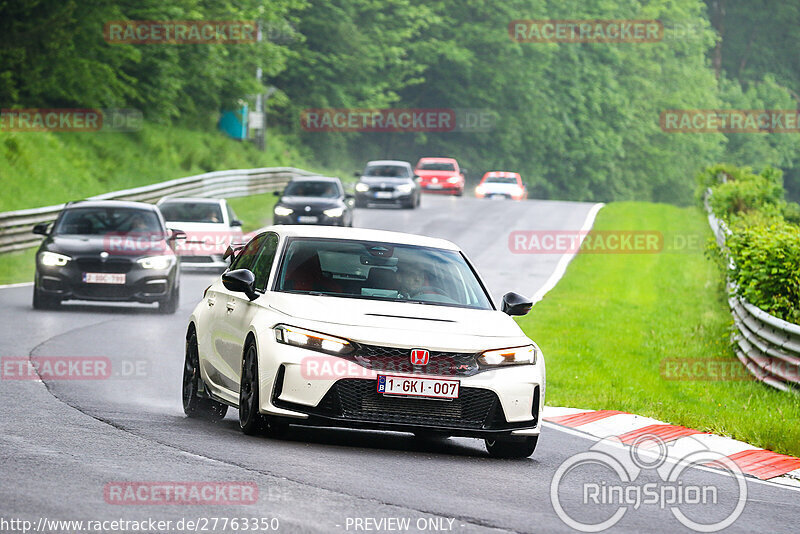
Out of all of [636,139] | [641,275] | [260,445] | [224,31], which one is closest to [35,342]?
[260,445]

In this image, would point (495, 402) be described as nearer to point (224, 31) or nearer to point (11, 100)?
point (11, 100)

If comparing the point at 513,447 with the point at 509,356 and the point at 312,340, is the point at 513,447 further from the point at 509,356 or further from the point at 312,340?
the point at 312,340

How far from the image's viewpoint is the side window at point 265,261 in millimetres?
10766

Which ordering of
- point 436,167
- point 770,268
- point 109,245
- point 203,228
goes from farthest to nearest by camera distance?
point 436,167
point 203,228
point 109,245
point 770,268

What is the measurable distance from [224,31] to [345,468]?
44.6 meters

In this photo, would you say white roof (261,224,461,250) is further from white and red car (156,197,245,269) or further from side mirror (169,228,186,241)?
white and red car (156,197,245,269)

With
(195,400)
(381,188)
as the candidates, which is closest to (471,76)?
(381,188)

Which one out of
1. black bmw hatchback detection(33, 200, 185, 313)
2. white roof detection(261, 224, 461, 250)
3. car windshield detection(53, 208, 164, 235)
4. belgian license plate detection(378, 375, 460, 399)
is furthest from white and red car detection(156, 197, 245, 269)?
belgian license plate detection(378, 375, 460, 399)

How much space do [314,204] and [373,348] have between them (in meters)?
25.6

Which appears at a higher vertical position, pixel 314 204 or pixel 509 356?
pixel 509 356

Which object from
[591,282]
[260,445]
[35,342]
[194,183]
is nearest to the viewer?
[260,445]

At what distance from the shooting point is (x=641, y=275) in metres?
30.8

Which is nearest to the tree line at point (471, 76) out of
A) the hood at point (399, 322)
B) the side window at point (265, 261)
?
the side window at point (265, 261)

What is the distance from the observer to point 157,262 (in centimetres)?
2105
